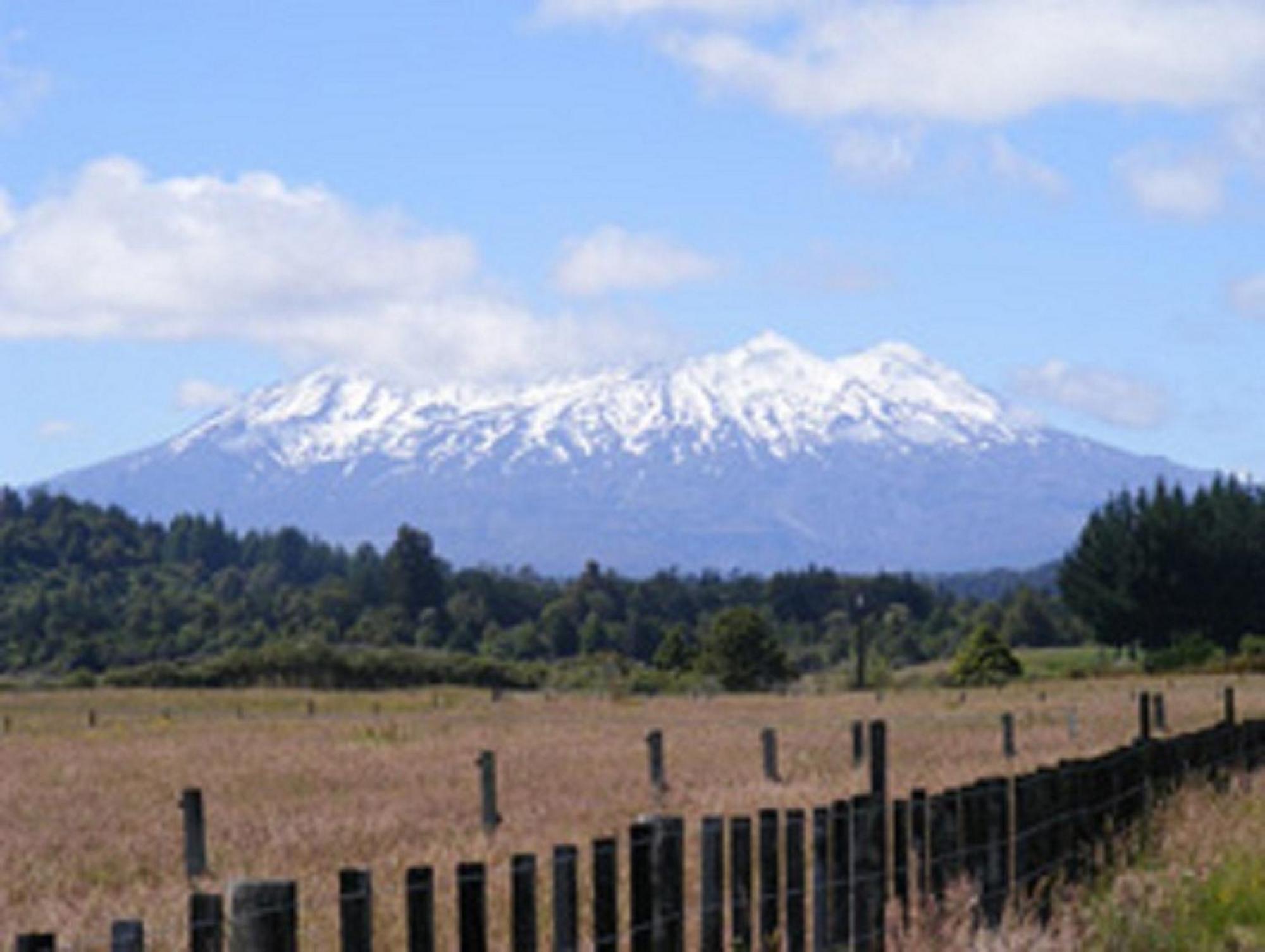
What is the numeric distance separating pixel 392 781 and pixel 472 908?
23995mm

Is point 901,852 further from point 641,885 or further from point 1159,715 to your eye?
point 1159,715

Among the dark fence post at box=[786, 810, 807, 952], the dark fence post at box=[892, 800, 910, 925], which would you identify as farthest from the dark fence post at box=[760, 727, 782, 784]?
the dark fence post at box=[786, 810, 807, 952]

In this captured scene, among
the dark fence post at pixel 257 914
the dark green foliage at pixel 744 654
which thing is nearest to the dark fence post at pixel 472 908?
the dark fence post at pixel 257 914

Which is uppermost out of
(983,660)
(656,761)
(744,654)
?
(656,761)

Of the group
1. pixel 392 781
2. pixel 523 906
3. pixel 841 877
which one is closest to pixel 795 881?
pixel 841 877

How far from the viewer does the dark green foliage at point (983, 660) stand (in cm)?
9888

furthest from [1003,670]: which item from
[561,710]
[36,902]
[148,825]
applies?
[36,902]

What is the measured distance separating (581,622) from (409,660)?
290 ft

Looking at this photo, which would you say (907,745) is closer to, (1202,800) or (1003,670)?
(1202,800)

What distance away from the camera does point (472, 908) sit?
22.0ft

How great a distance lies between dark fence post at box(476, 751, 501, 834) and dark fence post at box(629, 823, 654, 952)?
13.5 meters

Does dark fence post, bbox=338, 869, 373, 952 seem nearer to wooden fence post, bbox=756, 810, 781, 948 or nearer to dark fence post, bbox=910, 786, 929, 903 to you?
wooden fence post, bbox=756, 810, 781, 948

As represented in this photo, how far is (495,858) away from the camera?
16.5m

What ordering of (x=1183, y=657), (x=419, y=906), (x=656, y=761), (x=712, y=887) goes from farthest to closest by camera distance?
(x=1183, y=657), (x=656, y=761), (x=712, y=887), (x=419, y=906)
